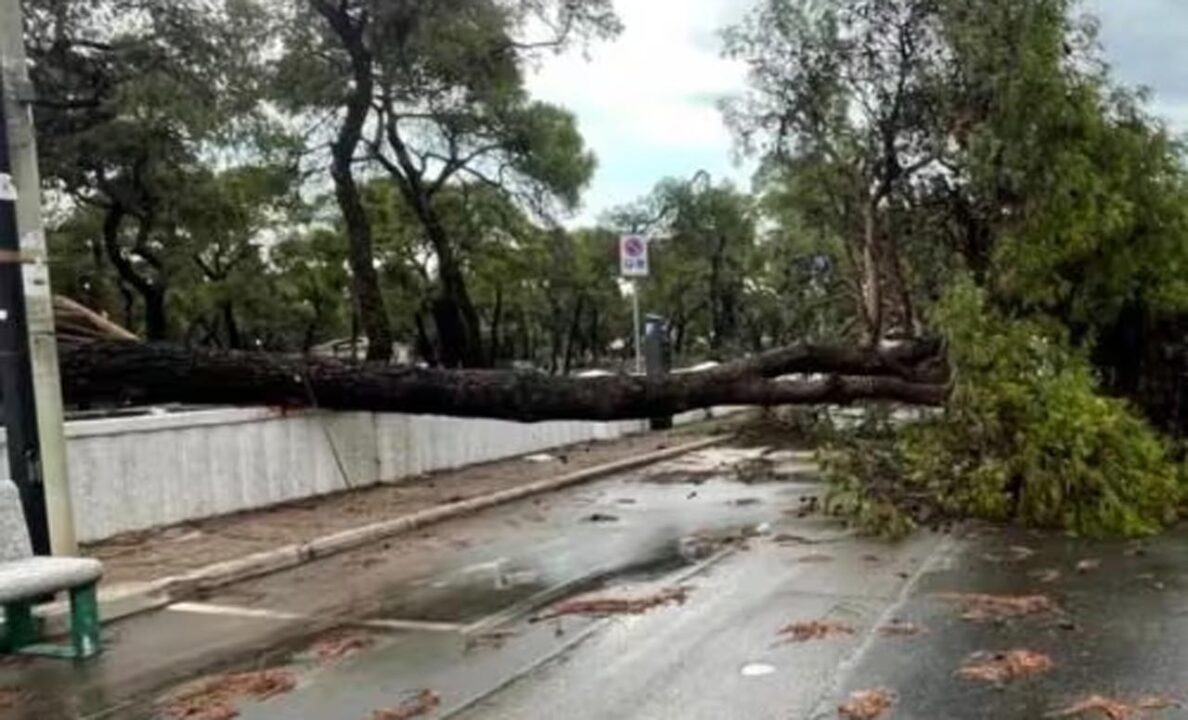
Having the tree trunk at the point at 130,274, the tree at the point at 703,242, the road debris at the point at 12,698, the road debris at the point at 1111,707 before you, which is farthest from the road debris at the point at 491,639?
the tree at the point at 703,242

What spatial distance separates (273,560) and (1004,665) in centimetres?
559

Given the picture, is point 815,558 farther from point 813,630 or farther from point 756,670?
point 756,670

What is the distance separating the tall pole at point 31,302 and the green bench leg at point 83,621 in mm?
697

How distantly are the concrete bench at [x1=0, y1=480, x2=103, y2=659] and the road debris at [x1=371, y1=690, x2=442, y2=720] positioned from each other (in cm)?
222

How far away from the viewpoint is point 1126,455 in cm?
1023

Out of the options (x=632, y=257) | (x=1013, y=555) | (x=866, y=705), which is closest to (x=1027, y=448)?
(x=1013, y=555)

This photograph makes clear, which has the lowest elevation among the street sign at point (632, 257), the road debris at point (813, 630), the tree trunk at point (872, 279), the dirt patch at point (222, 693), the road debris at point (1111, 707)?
the road debris at point (1111, 707)

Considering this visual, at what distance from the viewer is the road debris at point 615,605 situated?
23.9 ft

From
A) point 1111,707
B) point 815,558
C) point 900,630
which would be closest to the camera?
point 1111,707

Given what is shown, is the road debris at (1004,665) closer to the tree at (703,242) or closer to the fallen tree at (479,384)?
the fallen tree at (479,384)

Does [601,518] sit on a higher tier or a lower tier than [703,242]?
lower

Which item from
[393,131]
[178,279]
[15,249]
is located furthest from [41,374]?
[178,279]

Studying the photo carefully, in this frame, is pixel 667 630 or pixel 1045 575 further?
pixel 1045 575

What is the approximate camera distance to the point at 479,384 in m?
11.5
